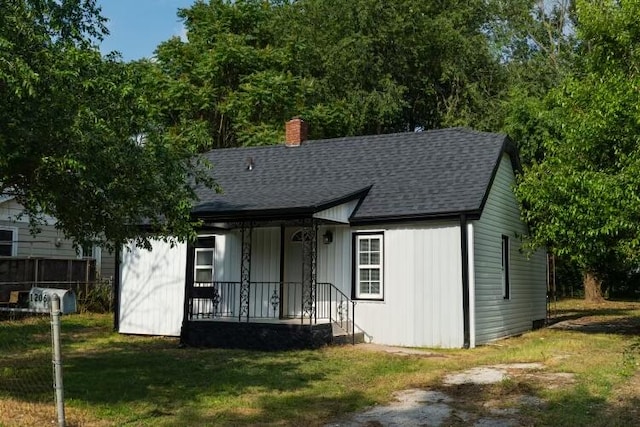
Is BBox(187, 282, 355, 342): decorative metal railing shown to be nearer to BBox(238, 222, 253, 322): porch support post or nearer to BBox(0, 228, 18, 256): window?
BBox(238, 222, 253, 322): porch support post

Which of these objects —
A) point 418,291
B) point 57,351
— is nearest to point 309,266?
point 418,291

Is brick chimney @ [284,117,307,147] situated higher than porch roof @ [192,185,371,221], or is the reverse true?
brick chimney @ [284,117,307,147]

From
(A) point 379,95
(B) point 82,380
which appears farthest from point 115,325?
(A) point 379,95

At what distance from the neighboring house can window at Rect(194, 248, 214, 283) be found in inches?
213

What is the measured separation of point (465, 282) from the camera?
13.8m

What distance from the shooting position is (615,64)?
1417 centimetres

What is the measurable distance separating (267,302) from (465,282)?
14.8 ft

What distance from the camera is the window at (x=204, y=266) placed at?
52.9 feet

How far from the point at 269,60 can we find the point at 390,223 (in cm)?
A: 1709

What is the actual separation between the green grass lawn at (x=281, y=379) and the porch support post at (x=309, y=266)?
1256 mm

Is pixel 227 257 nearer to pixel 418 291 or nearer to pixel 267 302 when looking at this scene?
pixel 267 302

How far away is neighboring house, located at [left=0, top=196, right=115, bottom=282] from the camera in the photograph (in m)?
20.9

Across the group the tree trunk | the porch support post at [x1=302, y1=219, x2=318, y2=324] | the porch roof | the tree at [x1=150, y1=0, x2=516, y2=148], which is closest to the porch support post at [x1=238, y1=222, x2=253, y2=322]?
the porch roof

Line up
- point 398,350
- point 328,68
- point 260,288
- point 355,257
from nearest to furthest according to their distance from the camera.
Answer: point 398,350 < point 355,257 < point 260,288 < point 328,68
